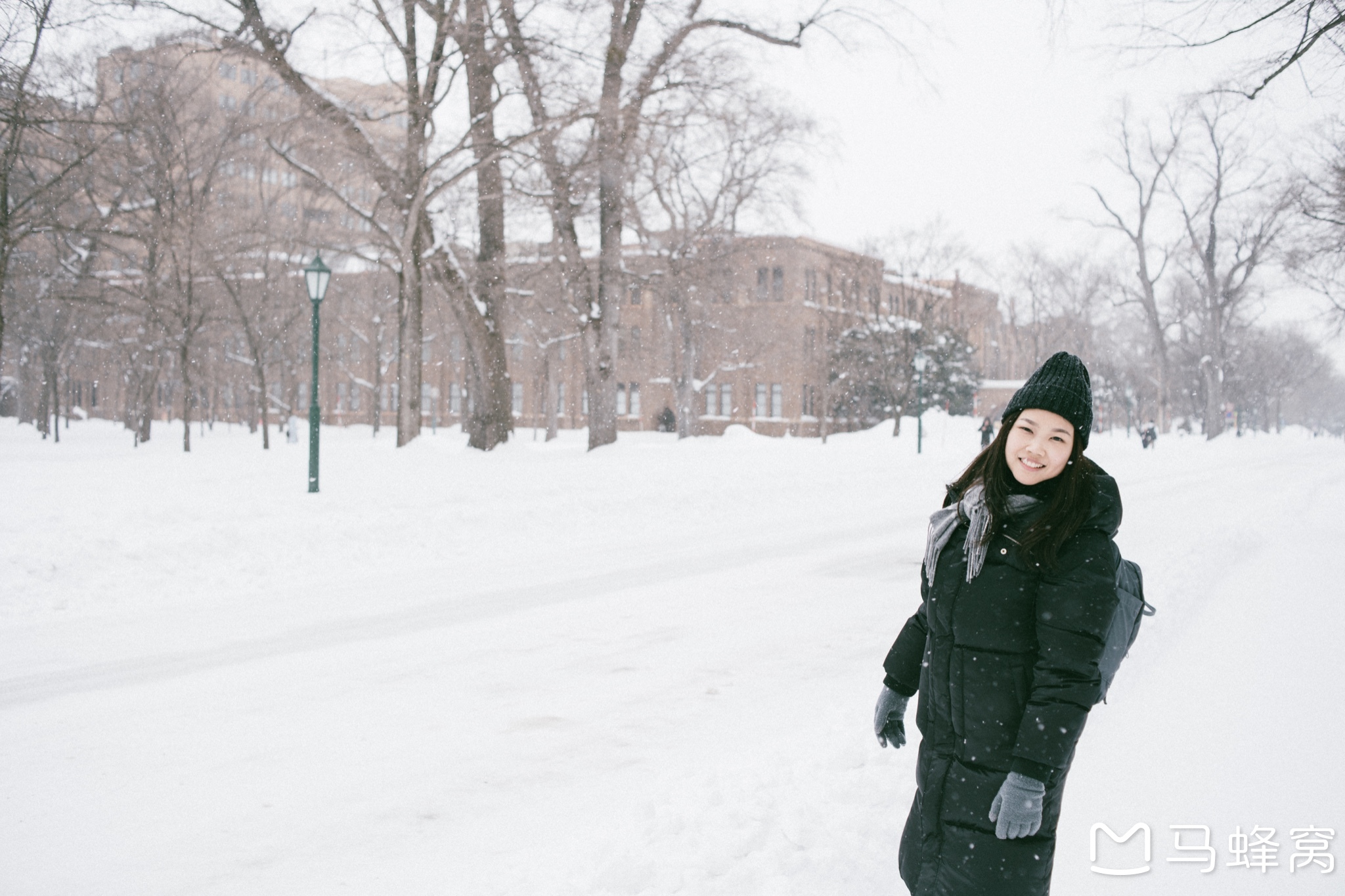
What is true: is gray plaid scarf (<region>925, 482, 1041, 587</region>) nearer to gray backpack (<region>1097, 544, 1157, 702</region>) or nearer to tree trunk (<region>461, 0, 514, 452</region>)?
gray backpack (<region>1097, 544, 1157, 702</region>)

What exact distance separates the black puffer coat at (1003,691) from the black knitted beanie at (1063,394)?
0.15 meters

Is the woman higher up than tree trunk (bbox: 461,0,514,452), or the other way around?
tree trunk (bbox: 461,0,514,452)

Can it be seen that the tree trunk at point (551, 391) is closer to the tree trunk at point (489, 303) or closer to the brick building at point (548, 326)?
the brick building at point (548, 326)

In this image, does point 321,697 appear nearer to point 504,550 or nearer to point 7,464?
point 504,550

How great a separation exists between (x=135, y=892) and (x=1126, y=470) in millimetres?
29888

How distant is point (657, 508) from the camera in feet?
50.6

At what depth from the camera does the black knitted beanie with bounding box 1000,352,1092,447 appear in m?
2.61

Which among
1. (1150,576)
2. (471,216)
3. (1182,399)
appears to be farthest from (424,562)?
(1182,399)

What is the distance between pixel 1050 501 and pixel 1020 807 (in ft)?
2.42

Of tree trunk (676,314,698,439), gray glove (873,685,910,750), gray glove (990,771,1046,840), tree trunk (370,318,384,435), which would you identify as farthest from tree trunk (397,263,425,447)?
tree trunk (370,318,384,435)

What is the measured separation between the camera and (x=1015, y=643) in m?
2.56

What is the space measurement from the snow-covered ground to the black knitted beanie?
1.89 meters
